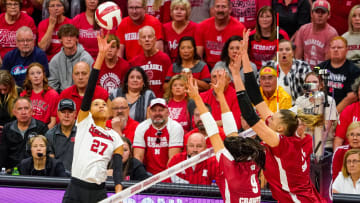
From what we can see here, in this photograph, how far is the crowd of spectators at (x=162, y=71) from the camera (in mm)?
8570

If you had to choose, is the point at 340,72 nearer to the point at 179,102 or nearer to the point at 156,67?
the point at 179,102

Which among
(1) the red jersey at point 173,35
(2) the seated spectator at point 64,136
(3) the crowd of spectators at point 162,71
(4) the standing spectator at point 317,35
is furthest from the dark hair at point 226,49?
(2) the seated spectator at point 64,136

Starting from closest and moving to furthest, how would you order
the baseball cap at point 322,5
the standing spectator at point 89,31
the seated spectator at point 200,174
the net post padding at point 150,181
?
the net post padding at point 150,181 < the seated spectator at point 200,174 < the baseball cap at point 322,5 < the standing spectator at point 89,31

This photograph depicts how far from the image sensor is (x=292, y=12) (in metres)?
10.9

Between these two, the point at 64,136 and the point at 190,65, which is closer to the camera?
the point at 64,136

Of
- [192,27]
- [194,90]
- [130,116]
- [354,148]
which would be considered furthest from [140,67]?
[194,90]

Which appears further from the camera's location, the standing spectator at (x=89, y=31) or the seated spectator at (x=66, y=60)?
the standing spectator at (x=89, y=31)

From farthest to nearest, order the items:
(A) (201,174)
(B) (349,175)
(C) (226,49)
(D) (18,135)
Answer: (C) (226,49)
(D) (18,135)
(B) (349,175)
(A) (201,174)

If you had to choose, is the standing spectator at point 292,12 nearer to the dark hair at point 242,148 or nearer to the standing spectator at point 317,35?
the standing spectator at point 317,35

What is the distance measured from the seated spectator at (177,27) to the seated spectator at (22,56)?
6.97 ft

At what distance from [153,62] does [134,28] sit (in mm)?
866

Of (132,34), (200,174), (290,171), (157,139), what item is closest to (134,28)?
(132,34)

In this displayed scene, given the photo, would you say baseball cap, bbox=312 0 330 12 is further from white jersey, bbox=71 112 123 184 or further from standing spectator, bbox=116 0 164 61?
white jersey, bbox=71 112 123 184

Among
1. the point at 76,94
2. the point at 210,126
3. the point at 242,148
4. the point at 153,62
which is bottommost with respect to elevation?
the point at 242,148
